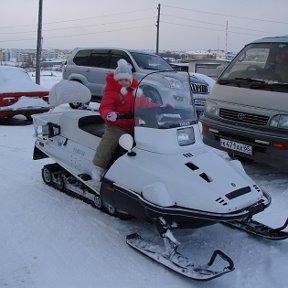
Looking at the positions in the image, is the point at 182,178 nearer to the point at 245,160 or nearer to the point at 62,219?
the point at 62,219

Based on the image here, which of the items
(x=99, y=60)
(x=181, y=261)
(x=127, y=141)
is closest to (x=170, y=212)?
(x=181, y=261)

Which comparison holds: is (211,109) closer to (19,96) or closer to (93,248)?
(93,248)

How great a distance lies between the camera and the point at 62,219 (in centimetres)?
436

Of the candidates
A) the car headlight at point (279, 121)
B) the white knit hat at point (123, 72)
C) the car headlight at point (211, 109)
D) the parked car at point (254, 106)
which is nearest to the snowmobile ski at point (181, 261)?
the white knit hat at point (123, 72)

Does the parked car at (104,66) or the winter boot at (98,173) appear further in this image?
the parked car at (104,66)

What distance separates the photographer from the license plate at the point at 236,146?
5.64 meters

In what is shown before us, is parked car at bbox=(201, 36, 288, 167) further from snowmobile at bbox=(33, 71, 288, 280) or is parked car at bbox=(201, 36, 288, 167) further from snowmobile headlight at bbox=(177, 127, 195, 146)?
snowmobile headlight at bbox=(177, 127, 195, 146)

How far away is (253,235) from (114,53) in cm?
880

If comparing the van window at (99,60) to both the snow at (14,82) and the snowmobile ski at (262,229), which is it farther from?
the snowmobile ski at (262,229)

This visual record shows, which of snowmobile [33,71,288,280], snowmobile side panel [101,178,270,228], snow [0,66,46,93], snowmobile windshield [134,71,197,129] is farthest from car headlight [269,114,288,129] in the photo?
snow [0,66,46,93]

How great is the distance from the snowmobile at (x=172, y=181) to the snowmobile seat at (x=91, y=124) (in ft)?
0.16

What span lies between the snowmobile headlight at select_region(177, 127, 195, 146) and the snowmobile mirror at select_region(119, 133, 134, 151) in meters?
0.44

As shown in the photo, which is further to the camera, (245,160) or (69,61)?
(69,61)

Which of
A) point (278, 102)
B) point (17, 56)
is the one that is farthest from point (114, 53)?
point (17, 56)
